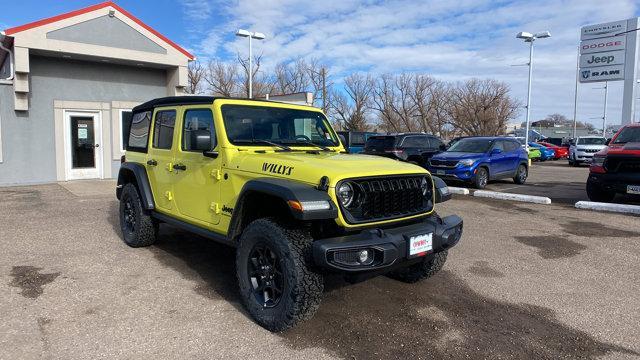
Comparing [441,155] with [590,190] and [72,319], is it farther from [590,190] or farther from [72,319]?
[72,319]

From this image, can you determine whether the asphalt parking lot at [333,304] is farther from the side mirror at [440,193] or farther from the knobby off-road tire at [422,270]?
the side mirror at [440,193]

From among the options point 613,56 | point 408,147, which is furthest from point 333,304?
point 613,56

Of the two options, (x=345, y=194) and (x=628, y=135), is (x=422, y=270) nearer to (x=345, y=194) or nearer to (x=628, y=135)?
(x=345, y=194)

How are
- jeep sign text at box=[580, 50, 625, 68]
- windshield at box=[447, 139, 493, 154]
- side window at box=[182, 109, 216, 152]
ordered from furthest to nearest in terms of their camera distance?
jeep sign text at box=[580, 50, 625, 68]
windshield at box=[447, 139, 493, 154]
side window at box=[182, 109, 216, 152]

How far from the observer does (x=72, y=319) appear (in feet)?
13.1

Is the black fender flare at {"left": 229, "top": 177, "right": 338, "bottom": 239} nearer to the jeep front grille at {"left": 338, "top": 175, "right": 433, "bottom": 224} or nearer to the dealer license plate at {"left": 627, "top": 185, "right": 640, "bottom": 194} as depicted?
the jeep front grille at {"left": 338, "top": 175, "right": 433, "bottom": 224}

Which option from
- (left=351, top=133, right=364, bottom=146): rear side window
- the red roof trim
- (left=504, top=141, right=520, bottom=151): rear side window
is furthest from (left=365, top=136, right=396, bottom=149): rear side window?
the red roof trim

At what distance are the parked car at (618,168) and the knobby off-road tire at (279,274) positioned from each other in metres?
8.02

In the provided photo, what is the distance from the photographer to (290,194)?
348cm

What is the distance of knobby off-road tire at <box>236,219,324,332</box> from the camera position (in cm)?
354

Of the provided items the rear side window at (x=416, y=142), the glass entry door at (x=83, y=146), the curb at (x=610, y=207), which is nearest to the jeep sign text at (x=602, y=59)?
the rear side window at (x=416, y=142)

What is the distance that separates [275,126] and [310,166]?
1.28 metres

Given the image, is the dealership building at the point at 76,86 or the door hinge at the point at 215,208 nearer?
the door hinge at the point at 215,208

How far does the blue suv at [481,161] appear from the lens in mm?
13039
